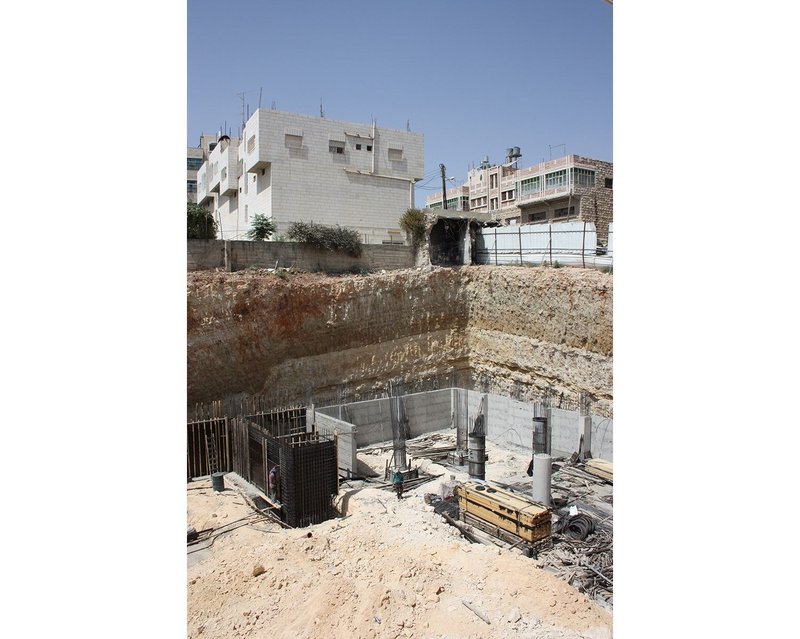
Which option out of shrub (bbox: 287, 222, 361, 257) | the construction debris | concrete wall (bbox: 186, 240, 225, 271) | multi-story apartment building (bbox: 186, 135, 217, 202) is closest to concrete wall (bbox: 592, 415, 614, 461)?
the construction debris

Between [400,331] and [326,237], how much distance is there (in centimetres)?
399

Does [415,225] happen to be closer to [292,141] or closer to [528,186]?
[292,141]

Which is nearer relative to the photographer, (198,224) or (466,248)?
(198,224)

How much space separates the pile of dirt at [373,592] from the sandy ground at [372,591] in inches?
0.4

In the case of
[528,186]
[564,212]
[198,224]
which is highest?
[528,186]

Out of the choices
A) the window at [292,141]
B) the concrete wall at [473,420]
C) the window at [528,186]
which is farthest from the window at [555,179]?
the concrete wall at [473,420]

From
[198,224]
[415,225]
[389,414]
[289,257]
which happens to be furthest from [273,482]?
[415,225]

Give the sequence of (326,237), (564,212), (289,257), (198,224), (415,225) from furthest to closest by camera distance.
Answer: (564,212), (415,225), (326,237), (289,257), (198,224)

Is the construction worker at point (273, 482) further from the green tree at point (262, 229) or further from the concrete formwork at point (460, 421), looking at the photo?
the green tree at point (262, 229)

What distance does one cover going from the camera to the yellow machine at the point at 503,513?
8.11 meters

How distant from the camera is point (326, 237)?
702 inches

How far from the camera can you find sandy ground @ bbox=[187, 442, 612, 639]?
5727mm
